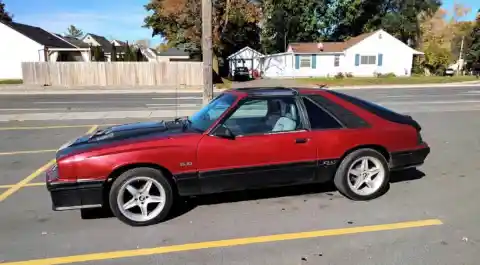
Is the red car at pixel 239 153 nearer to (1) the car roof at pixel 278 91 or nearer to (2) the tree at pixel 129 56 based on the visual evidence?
(1) the car roof at pixel 278 91

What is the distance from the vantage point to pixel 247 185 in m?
4.40

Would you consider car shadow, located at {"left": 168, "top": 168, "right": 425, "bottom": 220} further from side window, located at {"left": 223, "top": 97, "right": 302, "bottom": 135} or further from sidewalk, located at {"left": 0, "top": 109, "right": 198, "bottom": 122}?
sidewalk, located at {"left": 0, "top": 109, "right": 198, "bottom": 122}

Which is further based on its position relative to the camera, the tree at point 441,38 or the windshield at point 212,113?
the tree at point 441,38

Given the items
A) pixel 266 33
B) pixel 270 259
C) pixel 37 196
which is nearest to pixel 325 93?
pixel 270 259

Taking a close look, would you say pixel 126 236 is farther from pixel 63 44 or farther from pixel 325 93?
pixel 63 44

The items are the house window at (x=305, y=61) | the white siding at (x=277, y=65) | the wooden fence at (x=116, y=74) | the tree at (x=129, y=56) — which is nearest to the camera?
the wooden fence at (x=116, y=74)

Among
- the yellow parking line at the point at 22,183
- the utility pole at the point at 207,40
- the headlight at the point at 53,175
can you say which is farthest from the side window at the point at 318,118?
the utility pole at the point at 207,40

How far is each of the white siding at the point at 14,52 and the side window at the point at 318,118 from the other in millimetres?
40956

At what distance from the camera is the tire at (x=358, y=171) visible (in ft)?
15.4

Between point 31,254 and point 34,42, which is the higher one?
point 34,42

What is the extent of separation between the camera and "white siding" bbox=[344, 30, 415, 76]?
1729 inches

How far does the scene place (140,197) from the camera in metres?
4.06

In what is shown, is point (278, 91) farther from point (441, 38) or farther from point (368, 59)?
point (441, 38)

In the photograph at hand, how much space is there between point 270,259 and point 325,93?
2.29 m
